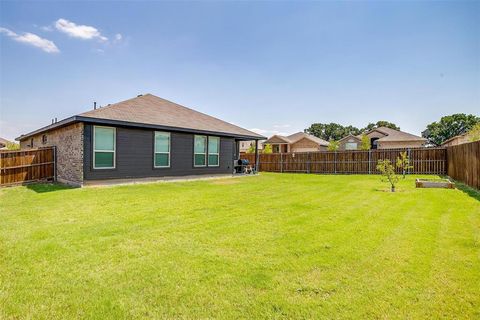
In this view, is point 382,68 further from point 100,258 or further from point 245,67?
point 100,258

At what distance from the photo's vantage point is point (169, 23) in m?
12.8

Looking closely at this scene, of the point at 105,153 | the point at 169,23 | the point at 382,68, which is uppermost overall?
the point at 169,23

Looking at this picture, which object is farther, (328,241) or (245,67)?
(245,67)

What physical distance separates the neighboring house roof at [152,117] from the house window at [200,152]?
680 mm

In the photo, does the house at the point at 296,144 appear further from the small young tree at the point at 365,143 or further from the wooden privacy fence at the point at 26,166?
the wooden privacy fence at the point at 26,166

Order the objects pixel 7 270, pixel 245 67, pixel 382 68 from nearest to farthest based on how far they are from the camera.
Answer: pixel 7 270, pixel 382 68, pixel 245 67

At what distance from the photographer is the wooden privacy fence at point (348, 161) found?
17.1 metres

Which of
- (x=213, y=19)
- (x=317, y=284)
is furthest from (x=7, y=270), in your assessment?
(x=213, y=19)

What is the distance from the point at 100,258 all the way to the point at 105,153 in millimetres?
8380

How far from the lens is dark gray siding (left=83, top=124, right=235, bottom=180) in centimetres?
1047

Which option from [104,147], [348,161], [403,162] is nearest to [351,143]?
[348,161]

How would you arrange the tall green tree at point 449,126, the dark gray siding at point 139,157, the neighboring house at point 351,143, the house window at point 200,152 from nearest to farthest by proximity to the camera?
the dark gray siding at point 139,157 → the house window at point 200,152 → the neighboring house at point 351,143 → the tall green tree at point 449,126

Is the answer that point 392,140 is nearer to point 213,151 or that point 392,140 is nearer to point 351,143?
point 351,143

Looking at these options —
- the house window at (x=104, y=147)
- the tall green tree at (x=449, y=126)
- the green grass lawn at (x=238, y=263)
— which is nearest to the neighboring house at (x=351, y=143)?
the tall green tree at (x=449, y=126)
